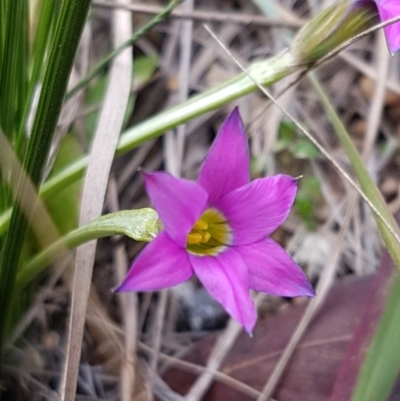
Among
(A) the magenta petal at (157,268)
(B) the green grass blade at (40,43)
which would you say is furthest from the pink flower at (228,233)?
(B) the green grass blade at (40,43)

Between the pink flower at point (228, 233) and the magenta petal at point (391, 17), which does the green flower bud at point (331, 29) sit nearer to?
the magenta petal at point (391, 17)

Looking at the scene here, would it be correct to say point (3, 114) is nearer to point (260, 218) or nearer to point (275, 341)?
point (260, 218)

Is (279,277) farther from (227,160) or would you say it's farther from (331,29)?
(331,29)

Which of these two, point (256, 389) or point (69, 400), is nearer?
point (69, 400)

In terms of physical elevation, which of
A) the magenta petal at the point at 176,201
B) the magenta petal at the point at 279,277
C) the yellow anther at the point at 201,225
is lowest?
the magenta petal at the point at 279,277

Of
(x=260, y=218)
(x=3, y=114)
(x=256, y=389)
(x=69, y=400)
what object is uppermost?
(x=3, y=114)

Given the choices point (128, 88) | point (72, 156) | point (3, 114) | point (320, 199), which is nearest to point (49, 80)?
point (3, 114)
